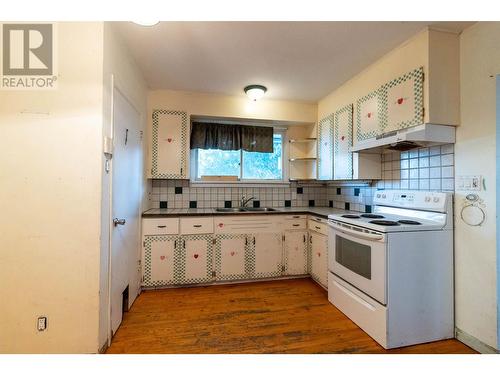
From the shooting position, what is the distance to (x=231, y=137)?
129 inches

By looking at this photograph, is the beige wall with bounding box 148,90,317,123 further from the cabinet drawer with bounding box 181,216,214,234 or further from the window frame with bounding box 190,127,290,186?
the cabinet drawer with bounding box 181,216,214,234

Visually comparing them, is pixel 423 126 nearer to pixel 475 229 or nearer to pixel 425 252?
pixel 475 229

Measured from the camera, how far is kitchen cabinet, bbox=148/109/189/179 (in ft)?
9.25

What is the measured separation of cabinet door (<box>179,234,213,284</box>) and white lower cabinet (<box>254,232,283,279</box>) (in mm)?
524

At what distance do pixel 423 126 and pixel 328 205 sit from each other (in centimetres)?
199

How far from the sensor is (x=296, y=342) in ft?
5.60

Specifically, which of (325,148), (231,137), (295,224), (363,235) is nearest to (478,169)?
(363,235)

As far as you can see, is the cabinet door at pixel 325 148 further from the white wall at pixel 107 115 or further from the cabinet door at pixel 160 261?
the white wall at pixel 107 115

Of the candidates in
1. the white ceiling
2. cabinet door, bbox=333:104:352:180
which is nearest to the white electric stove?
cabinet door, bbox=333:104:352:180

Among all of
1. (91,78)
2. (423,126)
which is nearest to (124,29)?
(91,78)

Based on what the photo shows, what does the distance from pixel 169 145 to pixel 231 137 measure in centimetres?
87

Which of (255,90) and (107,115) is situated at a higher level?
(255,90)

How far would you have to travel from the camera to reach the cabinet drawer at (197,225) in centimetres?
262

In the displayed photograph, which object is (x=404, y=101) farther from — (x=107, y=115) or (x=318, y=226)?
(x=107, y=115)
